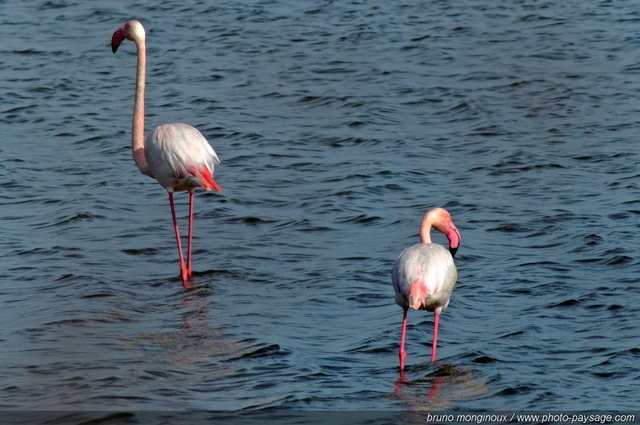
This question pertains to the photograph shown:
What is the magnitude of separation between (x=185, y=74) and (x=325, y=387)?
10876mm

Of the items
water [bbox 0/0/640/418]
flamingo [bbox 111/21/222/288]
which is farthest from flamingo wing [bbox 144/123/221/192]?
water [bbox 0/0/640/418]

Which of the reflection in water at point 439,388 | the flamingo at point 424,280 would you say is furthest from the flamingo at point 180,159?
the reflection in water at point 439,388

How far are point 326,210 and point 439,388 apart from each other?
14.3 feet

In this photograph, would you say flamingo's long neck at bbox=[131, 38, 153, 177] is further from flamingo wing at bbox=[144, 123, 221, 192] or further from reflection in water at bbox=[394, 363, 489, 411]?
reflection in water at bbox=[394, 363, 489, 411]

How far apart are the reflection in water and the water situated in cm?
2

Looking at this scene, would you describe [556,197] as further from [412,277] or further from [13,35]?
[13,35]

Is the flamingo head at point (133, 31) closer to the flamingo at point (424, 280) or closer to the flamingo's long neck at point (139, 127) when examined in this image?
the flamingo's long neck at point (139, 127)

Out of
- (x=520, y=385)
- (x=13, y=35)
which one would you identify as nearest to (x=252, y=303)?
(x=520, y=385)

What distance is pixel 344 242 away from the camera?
10094 millimetres

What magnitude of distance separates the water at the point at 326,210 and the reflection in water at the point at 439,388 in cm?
2

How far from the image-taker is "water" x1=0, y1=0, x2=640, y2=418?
707 cm

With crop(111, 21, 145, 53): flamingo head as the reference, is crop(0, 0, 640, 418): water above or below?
below

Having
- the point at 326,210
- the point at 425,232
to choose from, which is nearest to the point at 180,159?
Result: the point at 425,232

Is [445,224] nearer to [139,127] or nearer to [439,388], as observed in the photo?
[439,388]
